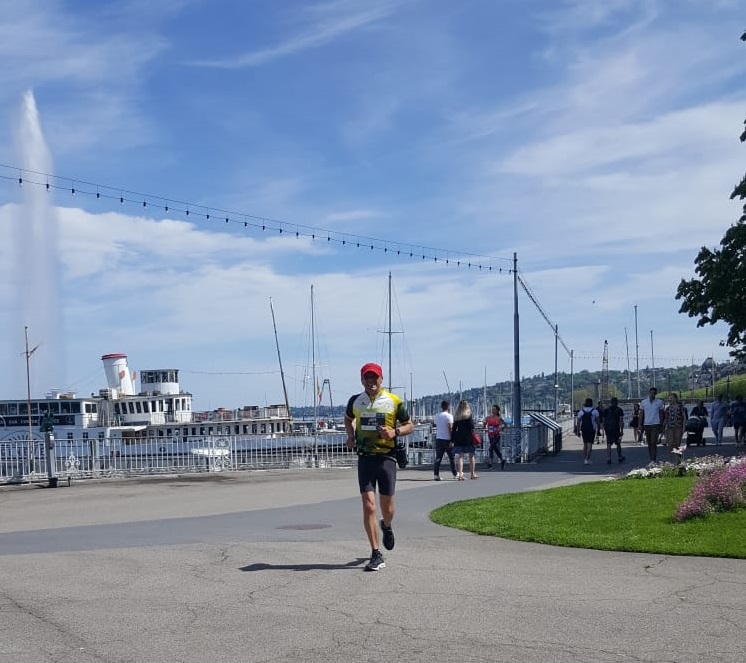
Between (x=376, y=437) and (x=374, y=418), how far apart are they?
19 centimetres

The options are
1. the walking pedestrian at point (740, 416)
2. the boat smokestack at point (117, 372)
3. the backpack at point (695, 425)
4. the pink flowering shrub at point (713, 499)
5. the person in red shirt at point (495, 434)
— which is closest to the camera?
the pink flowering shrub at point (713, 499)

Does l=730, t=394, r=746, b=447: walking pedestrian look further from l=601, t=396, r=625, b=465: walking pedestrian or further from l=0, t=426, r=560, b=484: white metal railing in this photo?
l=601, t=396, r=625, b=465: walking pedestrian

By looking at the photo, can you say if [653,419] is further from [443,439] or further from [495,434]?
[443,439]

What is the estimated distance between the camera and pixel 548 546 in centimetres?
1083

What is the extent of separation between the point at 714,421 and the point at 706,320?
4841 millimetres

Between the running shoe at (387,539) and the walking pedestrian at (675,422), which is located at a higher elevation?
the walking pedestrian at (675,422)

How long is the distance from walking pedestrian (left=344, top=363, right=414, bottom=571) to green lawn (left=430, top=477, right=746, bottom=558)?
219 centimetres

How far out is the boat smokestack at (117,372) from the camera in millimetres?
67688

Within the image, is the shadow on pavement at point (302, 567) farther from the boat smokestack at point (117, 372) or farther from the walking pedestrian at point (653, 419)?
the boat smokestack at point (117, 372)

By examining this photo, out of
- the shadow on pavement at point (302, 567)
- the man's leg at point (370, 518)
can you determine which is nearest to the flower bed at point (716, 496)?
the man's leg at point (370, 518)

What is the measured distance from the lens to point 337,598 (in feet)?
26.8

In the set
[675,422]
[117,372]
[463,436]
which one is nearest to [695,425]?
[675,422]

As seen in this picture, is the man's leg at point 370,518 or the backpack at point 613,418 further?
the backpack at point 613,418

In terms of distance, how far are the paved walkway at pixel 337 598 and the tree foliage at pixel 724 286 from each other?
19574mm
